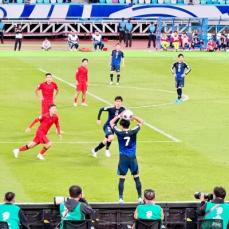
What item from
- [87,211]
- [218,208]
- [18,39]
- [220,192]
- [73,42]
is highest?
[73,42]

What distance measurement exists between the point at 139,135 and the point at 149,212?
1587 cm

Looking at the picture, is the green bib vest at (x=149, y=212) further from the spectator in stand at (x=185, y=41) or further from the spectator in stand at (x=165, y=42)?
the spectator in stand at (x=165, y=42)

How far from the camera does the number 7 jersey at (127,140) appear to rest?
72.5 ft

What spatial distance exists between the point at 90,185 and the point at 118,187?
4.91 ft

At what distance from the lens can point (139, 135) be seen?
107ft

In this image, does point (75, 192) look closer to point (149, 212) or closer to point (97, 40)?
point (149, 212)

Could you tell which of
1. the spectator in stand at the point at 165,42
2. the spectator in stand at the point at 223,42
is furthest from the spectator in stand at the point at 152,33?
the spectator in stand at the point at 223,42

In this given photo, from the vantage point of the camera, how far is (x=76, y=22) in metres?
87.0

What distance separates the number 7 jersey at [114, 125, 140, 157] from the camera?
22094 millimetres

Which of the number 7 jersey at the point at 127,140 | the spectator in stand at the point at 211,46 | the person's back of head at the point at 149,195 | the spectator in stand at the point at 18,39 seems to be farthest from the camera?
the spectator in stand at the point at 211,46

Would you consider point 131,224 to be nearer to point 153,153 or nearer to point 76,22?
point 153,153

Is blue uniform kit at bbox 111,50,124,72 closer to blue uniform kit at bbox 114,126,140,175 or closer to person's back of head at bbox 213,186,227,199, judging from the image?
blue uniform kit at bbox 114,126,140,175

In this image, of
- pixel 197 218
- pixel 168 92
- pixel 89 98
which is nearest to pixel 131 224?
pixel 197 218

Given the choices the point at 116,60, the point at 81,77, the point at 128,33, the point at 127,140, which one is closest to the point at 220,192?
the point at 127,140
